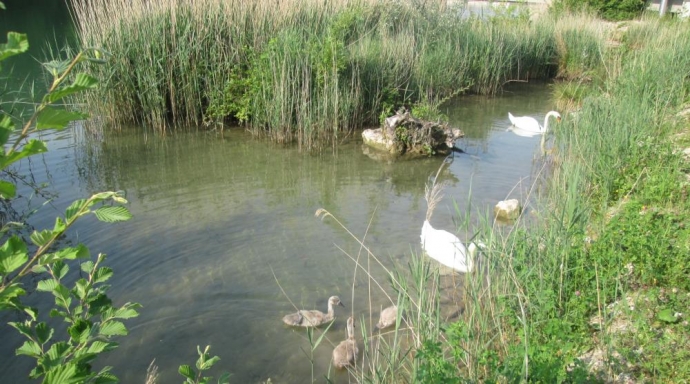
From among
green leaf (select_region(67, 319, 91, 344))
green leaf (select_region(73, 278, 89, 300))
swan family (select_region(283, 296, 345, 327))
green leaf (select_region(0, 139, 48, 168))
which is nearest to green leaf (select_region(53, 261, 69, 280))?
green leaf (select_region(73, 278, 89, 300))

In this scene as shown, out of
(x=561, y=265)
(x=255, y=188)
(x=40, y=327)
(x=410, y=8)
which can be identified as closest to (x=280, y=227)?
(x=255, y=188)

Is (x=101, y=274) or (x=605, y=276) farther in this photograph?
(x=605, y=276)

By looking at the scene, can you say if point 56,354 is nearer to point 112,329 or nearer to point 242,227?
point 112,329

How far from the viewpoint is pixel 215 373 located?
165 inches

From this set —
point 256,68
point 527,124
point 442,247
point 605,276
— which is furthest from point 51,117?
point 527,124

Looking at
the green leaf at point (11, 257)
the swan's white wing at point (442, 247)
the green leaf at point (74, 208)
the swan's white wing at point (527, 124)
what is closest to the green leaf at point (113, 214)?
the green leaf at point (74, 208)

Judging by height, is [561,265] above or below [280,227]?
above

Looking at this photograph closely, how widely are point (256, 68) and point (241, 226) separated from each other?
13.5ft

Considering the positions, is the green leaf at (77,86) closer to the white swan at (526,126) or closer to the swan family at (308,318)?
the swan family at (308,318)

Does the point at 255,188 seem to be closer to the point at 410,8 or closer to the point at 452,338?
the point at 452,338

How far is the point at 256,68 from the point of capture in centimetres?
972

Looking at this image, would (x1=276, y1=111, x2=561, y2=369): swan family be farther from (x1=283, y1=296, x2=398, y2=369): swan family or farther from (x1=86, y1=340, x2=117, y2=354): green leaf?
A: (x1=86, y1=340, x2=117, y2=354): green leaf

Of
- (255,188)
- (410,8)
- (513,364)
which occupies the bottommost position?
(255,188)

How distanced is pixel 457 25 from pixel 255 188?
8474 millimetres
